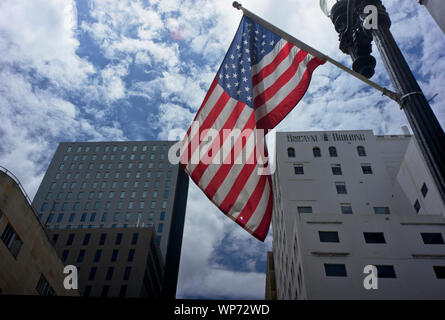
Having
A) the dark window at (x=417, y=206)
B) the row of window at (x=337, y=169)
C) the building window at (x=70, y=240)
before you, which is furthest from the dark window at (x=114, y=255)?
the dark window at (x=417, y=206)

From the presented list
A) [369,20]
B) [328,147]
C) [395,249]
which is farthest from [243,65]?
[328,147]

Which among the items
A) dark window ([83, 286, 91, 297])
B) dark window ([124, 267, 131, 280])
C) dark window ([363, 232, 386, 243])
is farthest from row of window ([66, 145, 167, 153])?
dark window ([363, 232, 386, 243])

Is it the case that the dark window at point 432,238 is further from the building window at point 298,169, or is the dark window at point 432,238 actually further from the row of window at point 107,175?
the row of window at point 107,175

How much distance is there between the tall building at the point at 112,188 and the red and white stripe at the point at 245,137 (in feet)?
287

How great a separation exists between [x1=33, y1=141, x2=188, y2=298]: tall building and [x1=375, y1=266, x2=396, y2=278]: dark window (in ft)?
229

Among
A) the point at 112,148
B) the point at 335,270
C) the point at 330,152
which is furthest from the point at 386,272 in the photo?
the point at 112,148

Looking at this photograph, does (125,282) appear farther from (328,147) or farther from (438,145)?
(438,145)

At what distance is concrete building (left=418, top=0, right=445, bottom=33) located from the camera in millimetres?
6234

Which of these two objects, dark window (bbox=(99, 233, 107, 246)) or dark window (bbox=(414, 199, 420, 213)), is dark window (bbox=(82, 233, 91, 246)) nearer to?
dark window (bbox=(99, 233, 107, 246))

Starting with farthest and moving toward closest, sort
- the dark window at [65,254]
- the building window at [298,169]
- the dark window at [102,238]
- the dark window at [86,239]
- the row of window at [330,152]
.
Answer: the dark window at [86,239]
the dark window at [102,238]
the dark window at [65,254]
the row of window at [330,152]
the building window at [298,169]

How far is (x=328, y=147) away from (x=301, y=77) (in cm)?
4800

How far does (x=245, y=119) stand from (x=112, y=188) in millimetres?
107562

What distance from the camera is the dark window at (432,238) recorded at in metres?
33.4

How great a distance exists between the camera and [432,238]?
3356 cm
